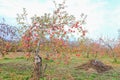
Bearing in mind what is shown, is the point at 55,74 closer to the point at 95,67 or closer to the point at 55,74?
the point at 55,74

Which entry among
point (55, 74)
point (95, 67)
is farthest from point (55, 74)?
point (95, 67)

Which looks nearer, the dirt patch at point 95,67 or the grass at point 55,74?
the grass at point 55,74

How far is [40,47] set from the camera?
43.3ft

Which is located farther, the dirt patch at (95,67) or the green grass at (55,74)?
the dirt patch at (95,67)

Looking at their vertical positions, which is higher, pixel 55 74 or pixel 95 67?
pixel 95 67

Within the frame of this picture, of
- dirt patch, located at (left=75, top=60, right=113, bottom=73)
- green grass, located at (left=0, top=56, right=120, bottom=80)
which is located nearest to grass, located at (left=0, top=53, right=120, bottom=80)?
green grass, located at (left=0, top=56, right=120, bottom=80)

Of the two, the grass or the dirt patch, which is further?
the dirt patch

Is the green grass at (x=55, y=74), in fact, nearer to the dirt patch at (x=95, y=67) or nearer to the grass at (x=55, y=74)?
the grass at (x=55, y=74)

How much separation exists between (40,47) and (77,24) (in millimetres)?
2274

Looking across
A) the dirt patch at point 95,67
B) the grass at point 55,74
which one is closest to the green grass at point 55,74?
the grass at point 55,74

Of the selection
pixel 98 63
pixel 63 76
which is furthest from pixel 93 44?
pixel 63 76

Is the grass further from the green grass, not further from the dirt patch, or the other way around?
the dirt patch

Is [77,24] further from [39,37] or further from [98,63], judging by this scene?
[98,63]

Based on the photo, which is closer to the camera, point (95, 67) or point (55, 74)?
point (55, 74)
